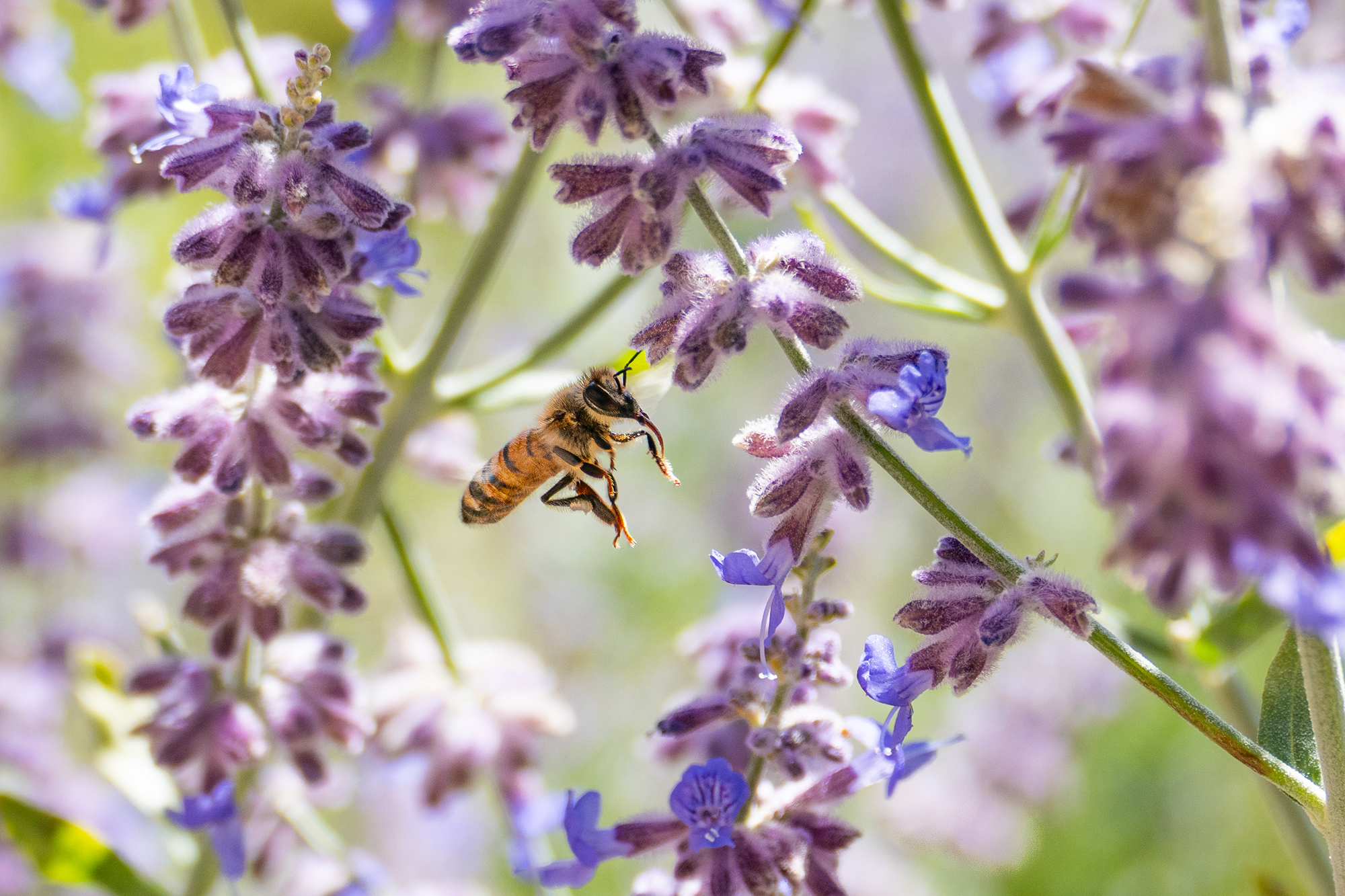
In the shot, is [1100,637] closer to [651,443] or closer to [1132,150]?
[1132,150]

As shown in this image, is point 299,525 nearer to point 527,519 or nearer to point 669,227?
point 669,227

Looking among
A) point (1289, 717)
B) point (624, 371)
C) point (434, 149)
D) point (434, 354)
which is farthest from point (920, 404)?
point (434, 149)

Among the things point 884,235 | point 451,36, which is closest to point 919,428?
point 451,36

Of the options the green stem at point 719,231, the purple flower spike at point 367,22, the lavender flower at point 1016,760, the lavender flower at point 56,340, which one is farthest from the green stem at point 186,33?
the lavender flower at point 1016,760

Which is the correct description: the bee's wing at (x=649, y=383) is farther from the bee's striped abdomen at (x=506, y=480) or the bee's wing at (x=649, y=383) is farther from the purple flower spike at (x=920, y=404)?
the purple flower spike at (x=920, y=404)

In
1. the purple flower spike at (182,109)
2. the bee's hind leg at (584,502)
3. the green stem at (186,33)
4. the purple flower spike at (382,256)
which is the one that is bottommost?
the bee's hind leg at (584,502)

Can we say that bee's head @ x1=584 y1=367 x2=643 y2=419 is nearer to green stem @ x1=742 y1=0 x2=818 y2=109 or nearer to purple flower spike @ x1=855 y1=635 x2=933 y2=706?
green stem @ x1=742 y1=0 x2=818 y2=109

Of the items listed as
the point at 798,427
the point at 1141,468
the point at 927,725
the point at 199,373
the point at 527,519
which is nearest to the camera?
the point at 1141,468
